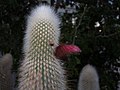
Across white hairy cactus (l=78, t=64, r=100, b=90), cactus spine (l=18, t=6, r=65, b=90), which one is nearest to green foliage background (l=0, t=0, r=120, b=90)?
white hairy cactus (l=78, t=64, r=100, b=90)

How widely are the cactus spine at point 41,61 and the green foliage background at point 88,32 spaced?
262 centimetres

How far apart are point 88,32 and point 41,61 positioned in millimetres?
3254

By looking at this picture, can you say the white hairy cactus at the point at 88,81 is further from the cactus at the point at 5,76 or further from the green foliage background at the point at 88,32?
the green foliage background at the point at 88,32

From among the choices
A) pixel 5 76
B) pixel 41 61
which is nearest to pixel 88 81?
pixel 5 76

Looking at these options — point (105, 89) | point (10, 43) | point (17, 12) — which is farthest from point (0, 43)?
point (105, 89)

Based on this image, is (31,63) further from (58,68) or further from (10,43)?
(10,43)

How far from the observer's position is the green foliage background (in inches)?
211

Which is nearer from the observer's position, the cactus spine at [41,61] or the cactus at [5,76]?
the cactus spine at [41,61]

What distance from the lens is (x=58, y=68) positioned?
257 centimetres

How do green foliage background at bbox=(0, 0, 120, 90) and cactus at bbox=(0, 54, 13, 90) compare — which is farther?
green foliage background at bbox=(0, 0, 120, 90)

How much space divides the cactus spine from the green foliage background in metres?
2.62

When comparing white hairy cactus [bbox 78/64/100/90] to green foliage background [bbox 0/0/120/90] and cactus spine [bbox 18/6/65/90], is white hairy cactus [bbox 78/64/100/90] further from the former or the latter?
green foliage background [bbox 0/0/120/90]

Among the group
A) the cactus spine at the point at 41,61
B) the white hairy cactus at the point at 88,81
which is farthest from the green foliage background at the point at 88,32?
the cactus spine at the point at 41,61

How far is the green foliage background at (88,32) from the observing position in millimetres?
5355
